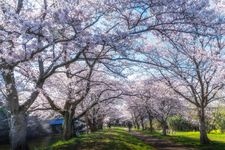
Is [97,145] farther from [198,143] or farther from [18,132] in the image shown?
[198,143]

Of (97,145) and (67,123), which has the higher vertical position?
(67,123)

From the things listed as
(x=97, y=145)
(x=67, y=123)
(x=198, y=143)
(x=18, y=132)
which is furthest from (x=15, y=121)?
(x=198, y=143)

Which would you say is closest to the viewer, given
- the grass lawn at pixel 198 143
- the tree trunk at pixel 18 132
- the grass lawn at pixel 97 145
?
the tree trunk at pixel 18 132

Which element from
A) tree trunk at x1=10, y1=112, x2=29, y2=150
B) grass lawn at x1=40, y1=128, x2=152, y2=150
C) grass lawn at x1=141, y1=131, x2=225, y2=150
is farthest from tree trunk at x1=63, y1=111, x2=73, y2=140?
tree trunk at x1=10, y1=112, x2=29, y2=150

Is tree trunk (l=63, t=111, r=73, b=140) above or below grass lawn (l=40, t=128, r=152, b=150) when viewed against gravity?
above

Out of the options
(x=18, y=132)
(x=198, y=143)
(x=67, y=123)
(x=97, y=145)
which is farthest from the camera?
(x=198, y=143)

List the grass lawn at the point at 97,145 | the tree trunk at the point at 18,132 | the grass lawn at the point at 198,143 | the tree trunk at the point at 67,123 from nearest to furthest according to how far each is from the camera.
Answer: the tree trunk at the point at 18,132 < the grass lawn at the point at 97,145 < the grass lawn at the point at 198,143 < the tree trunk at the point at 67,123

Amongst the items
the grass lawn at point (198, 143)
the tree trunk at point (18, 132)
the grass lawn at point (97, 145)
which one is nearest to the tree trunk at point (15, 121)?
the tree trunk at point (18, 132)

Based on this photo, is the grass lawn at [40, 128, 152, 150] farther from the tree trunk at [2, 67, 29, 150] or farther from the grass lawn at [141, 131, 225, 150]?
the tree trunk at [2, 67, 29, 150]

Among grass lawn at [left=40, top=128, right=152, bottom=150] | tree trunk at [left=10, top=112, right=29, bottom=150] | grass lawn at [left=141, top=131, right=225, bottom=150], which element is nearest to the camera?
tree trunk at [left=10, top=112, right=29, bottom=150]

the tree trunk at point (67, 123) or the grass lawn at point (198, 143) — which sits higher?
the tree trunk at point (67, 123)

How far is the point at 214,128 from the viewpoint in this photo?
76.3 metres

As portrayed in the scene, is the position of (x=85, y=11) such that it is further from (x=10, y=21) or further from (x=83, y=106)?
(x=83, y=106)

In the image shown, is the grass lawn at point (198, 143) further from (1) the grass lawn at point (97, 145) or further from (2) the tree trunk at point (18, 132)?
(2) the tree trunk at point (18, 132)
